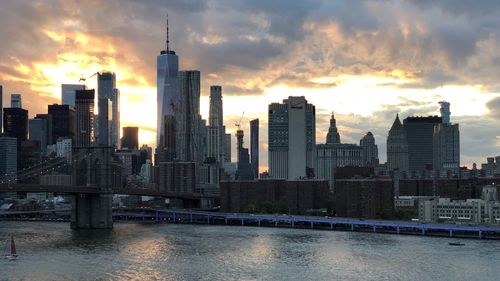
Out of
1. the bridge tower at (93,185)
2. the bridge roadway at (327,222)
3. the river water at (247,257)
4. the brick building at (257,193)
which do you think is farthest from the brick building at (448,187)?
the bridge tower at (93,185)

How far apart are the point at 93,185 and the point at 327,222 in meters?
39.8

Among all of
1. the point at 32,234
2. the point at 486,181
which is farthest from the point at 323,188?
the point at 32,234

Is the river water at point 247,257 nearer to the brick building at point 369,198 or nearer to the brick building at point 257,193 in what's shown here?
the brick building at point 369,198

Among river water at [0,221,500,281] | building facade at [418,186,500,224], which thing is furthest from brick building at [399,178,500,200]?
river water at [0,221,500,281]

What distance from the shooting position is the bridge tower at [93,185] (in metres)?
117

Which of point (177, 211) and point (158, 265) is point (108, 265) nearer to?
point (158, 265)

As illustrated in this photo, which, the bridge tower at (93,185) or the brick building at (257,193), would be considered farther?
the brick building at (257,193)

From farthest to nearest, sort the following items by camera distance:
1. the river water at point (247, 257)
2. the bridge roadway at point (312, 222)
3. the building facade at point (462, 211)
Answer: the building facade at point (462, 211) < the bridge roadway at point (312, 222) < the river water at point (247, 257)

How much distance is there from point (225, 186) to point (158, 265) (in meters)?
103

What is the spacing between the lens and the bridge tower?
4599 inches

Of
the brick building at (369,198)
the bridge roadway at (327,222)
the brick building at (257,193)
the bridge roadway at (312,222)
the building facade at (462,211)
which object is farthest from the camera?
the brick building at (257,193)

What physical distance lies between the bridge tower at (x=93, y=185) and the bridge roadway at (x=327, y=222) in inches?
1065

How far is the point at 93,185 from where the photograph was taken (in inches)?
4771

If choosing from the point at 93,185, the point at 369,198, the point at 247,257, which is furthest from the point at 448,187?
the point at 247,257
